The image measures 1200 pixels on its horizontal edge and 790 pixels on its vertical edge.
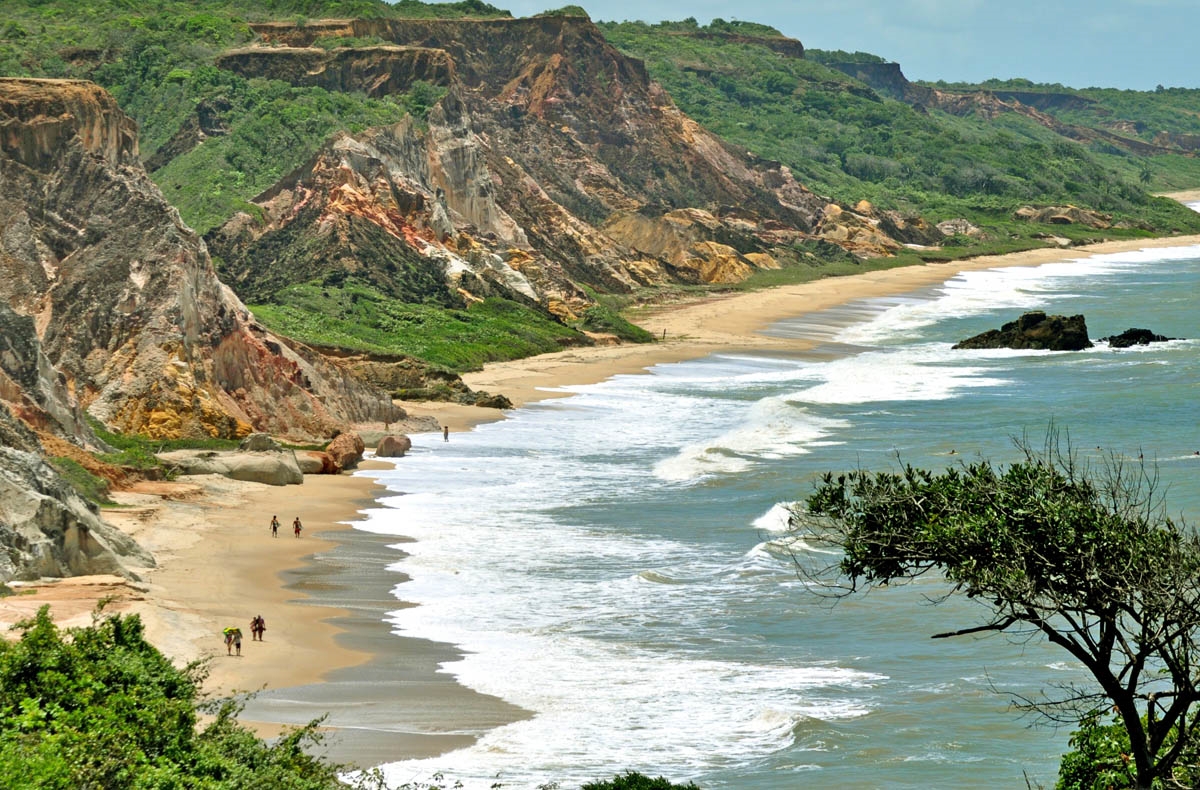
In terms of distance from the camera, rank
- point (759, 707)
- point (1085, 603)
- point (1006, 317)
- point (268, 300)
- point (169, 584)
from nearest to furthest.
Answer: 1. point (1085, 603)
2. point (759, 707)
3. point (169, 584)
4. point (268, 300)
5. point (1006, 317)

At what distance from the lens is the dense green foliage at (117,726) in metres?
17.9

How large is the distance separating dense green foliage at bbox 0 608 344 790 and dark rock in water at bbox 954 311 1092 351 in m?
74.1

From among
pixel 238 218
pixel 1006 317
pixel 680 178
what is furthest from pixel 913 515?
pixel 680 178

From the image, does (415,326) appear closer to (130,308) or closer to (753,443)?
(130,308)

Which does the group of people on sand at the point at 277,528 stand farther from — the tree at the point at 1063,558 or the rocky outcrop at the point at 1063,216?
A: the rocky outcrop at the point at 1063,216

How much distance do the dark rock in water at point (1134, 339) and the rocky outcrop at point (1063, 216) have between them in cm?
8362

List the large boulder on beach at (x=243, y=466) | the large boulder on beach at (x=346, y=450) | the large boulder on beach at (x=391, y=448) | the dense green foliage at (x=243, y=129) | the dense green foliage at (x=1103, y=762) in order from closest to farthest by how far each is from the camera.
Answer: the dense green foliage at (x=1103, y=762), the large boulder on beach at (x=243, y=466), the large boulder on beach at (x=346, y=450), the large boulder on beach at (x=391, y=448), the dense green foliage at (x=243, y=129)

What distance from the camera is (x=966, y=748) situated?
27.1m

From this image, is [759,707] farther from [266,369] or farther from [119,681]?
[266,369]

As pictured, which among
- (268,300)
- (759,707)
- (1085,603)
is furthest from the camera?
(268,300)

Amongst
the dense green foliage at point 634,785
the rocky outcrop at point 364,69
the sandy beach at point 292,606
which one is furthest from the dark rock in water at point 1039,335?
the dense green foliage at point 634,785

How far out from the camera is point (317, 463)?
54.3 meters

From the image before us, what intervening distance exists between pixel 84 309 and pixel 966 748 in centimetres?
4036

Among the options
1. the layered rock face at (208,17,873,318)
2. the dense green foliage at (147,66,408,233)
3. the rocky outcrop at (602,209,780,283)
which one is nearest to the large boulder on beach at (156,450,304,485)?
the layered rock face at (208,17,873,318)
